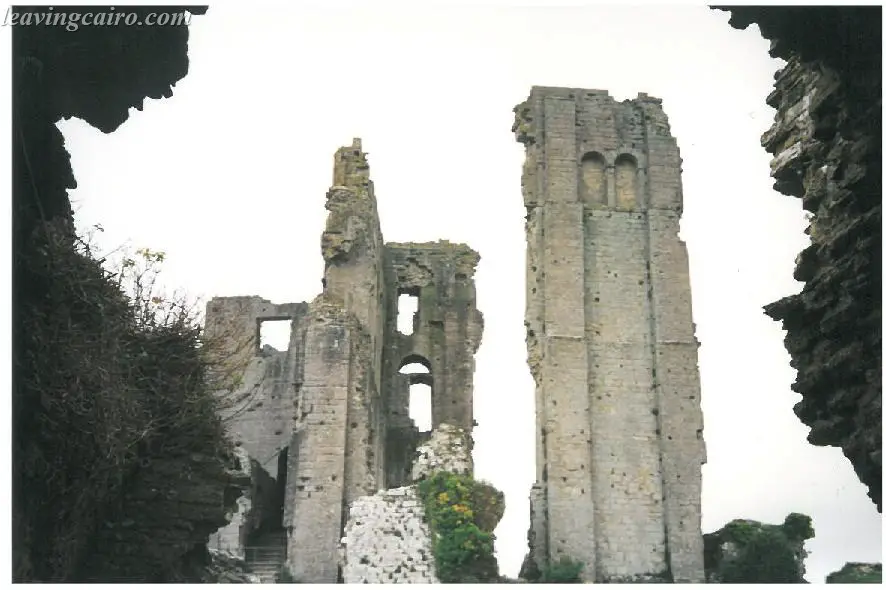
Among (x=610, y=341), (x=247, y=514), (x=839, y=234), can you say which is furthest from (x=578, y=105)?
(x=839, y=234)

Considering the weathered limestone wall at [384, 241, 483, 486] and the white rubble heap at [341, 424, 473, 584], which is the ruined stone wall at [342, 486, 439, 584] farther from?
the weathered limestone wall at [384, 241, 483, 486]

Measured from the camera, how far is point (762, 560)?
2102 cm

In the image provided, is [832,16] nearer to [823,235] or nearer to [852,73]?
[852,73]

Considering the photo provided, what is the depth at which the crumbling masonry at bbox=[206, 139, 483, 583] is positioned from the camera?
70.6 feet

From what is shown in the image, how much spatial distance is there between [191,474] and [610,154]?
518 inches

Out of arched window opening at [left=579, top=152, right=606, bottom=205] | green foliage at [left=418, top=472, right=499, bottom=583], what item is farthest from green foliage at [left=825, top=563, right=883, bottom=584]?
arched window opening at [left=579, top=152, right=606, bottom=205]

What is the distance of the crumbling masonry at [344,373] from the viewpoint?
21.5 metres

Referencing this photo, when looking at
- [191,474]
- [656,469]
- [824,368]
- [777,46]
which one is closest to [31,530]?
[191,474]

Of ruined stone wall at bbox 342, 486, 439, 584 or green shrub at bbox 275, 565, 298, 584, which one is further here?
green shrub at bbox 275, 565, 298, 584

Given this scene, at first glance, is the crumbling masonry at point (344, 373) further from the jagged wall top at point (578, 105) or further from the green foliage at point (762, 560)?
the green foliage at point (762, 560)

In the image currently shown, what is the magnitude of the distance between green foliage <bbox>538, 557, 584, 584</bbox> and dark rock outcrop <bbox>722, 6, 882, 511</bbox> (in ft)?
38.9

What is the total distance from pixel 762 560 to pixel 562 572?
3.42 metres

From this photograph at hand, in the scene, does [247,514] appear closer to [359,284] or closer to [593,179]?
[359,284]

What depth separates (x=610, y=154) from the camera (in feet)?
79.8
